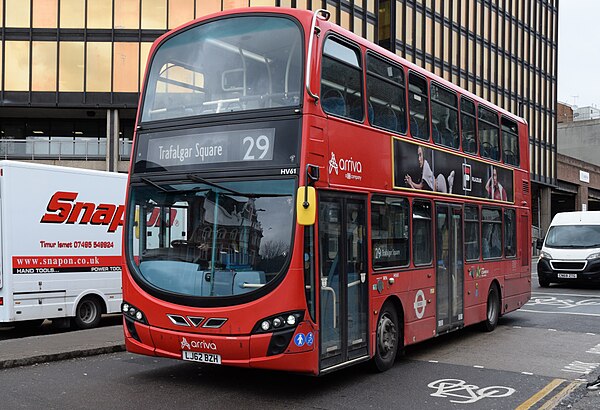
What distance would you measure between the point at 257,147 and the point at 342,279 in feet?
6.01

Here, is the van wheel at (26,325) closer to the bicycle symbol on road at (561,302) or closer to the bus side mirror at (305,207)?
the bus side mirror at (305,207)

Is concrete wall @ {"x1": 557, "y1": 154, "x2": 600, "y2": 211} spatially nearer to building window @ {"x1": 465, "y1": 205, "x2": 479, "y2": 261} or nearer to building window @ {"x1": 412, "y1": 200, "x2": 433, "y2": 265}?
building window @ {"x1": 465, "y1": 205, "x2": 479, "y2": 261}

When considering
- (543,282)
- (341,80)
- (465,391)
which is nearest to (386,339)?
(465,391)

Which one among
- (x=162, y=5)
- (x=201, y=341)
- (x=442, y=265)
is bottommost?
(x=201, y=341)

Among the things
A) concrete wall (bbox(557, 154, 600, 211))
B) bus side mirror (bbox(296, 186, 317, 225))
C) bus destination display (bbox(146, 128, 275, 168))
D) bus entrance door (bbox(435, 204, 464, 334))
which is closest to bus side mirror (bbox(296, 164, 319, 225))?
bus side mirror (bbox(296, 186, 317, 225))

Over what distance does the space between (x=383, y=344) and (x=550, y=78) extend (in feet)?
193

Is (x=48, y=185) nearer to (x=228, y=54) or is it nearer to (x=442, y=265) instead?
(x=228, y=54)

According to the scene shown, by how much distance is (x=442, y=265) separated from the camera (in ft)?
36.7

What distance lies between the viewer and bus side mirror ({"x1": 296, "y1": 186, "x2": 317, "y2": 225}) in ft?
24.0

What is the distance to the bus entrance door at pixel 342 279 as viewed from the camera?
7.83m

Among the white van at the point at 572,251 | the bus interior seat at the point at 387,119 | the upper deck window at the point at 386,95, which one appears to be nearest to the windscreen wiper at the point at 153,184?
the upper deck window at the point at 386,95

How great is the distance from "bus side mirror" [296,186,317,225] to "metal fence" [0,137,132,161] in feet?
94.2

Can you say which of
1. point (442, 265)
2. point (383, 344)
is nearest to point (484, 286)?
point (442, 265)

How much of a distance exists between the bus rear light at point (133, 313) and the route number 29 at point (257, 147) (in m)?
2.16
